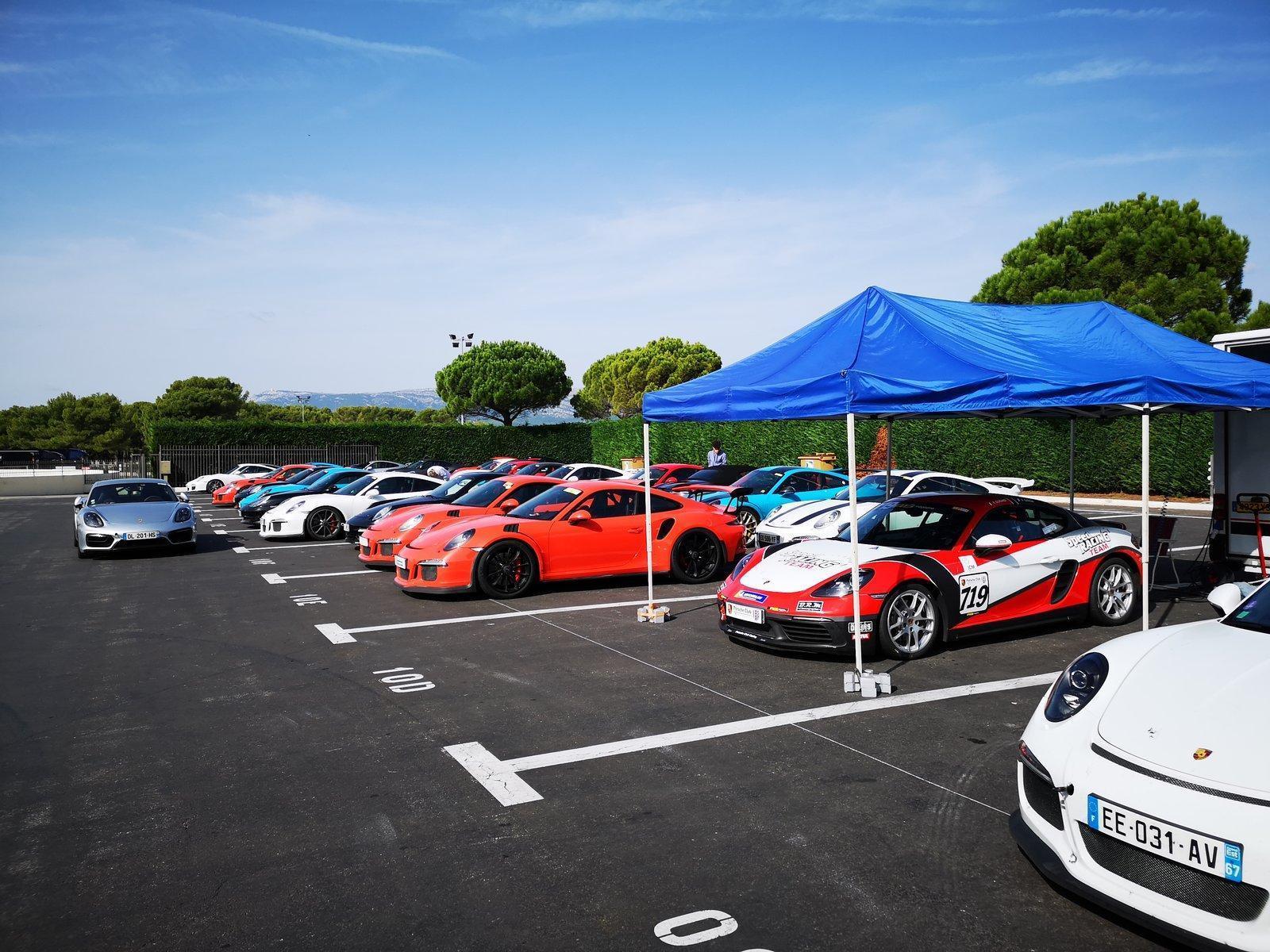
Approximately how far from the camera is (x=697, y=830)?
4.24 m

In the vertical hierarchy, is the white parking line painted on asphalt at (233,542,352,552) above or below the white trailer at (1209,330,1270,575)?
below

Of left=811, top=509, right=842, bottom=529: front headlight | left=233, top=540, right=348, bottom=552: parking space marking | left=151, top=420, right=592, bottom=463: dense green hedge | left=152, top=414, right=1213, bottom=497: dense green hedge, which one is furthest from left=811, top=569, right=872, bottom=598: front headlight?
left=151, top=420, right=592, bottom=463: dense green hedge

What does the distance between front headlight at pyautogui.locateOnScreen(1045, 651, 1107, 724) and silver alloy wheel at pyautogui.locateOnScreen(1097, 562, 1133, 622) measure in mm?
5173

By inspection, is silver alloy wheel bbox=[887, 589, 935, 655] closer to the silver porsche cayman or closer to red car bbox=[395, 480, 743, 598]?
red car bbox=[395, 480, 743, 598]

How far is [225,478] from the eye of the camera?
108 feet

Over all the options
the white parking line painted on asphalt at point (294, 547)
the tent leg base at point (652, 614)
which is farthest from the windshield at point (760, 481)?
the tent leg base at point (652, 614)

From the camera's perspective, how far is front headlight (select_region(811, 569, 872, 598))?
715cm

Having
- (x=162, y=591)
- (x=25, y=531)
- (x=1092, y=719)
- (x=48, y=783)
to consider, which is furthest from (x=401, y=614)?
(x=25, y=531)

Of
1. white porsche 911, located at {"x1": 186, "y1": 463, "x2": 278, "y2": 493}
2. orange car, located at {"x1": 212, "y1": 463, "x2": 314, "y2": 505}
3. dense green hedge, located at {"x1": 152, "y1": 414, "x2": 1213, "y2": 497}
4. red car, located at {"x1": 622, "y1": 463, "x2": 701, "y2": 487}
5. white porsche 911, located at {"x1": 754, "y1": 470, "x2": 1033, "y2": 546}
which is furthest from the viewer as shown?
white porsche 911, located at {"x1": 186, "y1": 463, "x2": 278, "y2": 493}

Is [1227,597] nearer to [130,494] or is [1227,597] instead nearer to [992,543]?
[992,543]

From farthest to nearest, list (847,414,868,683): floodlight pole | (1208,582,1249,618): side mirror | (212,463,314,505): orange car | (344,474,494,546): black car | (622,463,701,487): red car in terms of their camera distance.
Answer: (212,463,314,505): orange car
(622,463,701,487): red car
(344,474,494,546): black car
(847,414,868,683): floodlight pole
(1208,582,1249,618): side mirror

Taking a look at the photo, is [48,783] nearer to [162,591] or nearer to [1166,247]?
[162,591]

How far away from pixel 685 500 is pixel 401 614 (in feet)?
12.6

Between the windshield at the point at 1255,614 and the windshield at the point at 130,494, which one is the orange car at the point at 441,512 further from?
the windshield at the point at 1255,614
